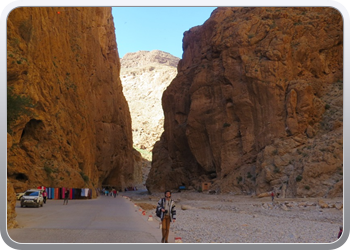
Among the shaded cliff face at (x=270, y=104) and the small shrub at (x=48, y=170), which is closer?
the small shrub at (x=48, y=170)

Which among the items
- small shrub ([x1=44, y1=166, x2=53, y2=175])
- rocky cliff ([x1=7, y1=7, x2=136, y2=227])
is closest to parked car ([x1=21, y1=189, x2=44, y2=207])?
rocky cliff ([x1=7, y1=7, x2=136, y2=227])

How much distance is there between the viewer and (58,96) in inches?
1759

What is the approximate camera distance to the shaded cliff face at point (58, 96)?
34.9m

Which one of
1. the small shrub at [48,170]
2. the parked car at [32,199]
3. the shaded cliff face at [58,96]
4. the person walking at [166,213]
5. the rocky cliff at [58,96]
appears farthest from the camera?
the small shrub at [48,170]

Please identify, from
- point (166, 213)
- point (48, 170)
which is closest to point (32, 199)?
point (48, 170)

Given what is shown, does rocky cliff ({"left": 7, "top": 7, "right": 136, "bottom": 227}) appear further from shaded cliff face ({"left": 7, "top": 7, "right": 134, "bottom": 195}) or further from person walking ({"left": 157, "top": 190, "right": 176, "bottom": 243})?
person walking ({"left": 157, "top": 190, "right": 176, "bottom": 243})

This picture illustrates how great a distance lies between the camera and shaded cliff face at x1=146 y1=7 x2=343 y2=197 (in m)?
41.2

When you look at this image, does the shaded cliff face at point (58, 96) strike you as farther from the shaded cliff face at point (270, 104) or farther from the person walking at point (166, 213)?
the person walking at point (166, 213)

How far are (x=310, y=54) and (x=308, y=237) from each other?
123 feet

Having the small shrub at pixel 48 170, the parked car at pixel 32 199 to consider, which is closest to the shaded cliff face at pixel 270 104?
the small shrub at pixel 48 170

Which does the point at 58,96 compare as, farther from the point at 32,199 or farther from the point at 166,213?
the point at 166,213

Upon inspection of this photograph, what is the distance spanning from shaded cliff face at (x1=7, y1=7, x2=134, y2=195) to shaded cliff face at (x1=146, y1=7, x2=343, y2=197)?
1698 cm

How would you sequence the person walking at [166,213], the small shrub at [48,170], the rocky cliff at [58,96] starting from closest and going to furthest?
the person walking at [166,213]
the rocky cliff at [58,96]
the small shrub at [48,170]
